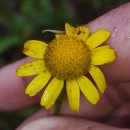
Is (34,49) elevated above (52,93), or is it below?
above

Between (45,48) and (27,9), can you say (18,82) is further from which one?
(27,9)

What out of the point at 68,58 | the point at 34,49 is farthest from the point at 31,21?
the point at 68,58

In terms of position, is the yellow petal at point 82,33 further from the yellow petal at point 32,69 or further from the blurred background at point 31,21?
the blurred background at point 31,21

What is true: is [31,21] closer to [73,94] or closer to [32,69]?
[32,69]

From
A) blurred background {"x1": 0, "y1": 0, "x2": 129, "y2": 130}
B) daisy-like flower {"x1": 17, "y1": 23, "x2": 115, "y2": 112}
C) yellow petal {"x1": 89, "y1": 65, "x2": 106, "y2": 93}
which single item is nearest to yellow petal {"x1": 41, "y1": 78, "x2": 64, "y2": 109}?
daisy-like flower {"x1": 17, "y1": 23, "x2": 115, "y2": 112}

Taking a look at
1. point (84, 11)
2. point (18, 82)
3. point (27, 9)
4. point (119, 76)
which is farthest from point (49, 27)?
point (119, 76)

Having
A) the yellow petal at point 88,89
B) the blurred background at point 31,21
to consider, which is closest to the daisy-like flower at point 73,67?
the yellow petal at point 88,89
